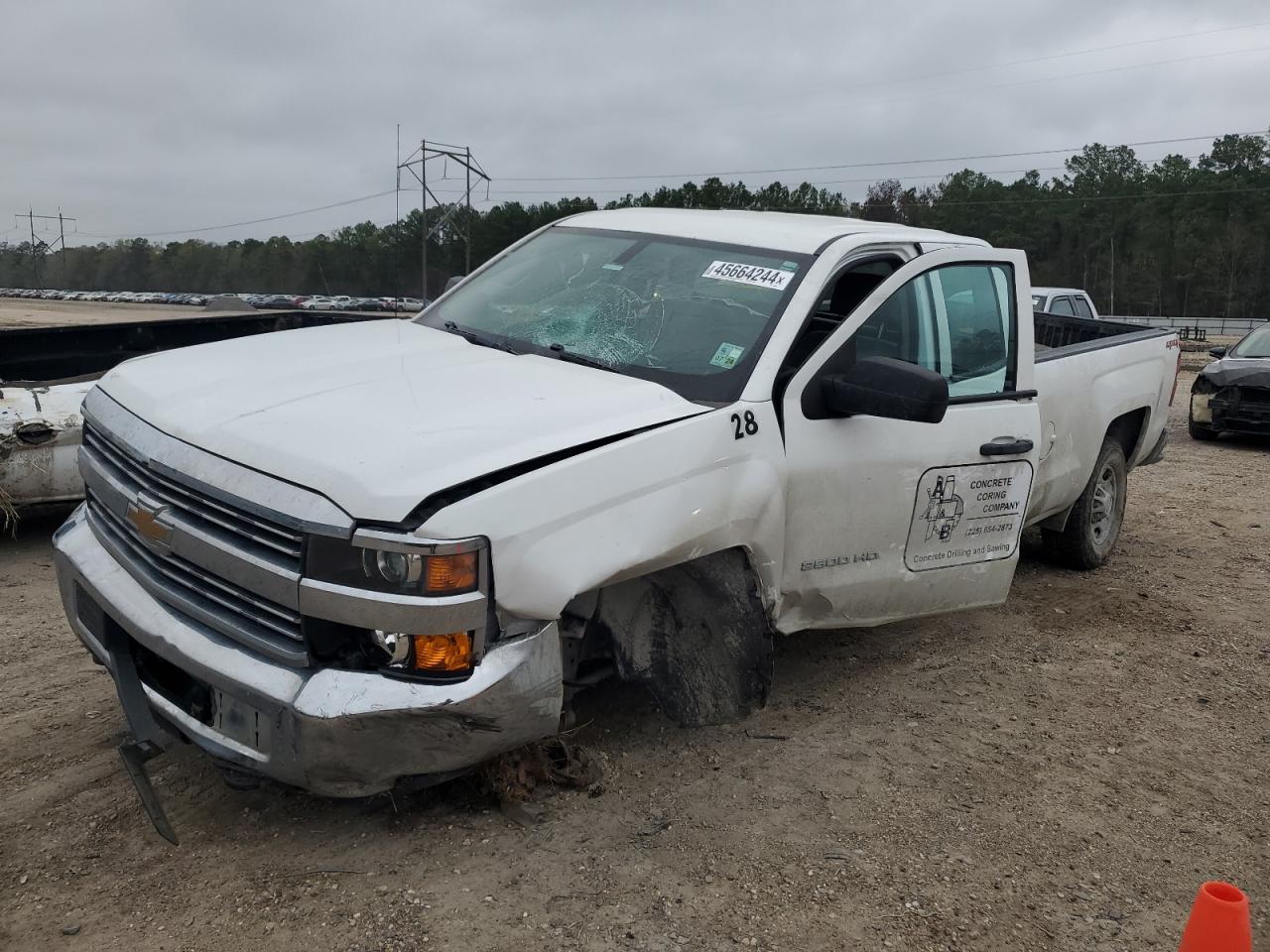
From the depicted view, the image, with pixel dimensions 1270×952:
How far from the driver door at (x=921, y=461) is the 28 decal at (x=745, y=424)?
0.18 meters

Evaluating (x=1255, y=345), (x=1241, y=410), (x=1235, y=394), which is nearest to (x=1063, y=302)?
(x=1255, y=345)

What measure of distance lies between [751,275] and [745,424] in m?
0.79

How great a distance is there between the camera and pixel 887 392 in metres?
3.56

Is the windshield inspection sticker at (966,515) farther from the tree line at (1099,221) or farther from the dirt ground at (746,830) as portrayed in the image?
the tree line at (1099,221)

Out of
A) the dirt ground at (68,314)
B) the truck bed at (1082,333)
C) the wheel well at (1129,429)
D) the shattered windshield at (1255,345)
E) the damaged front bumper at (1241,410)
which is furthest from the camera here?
the dirt ground at (68,314)

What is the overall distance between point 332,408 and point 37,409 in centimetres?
432

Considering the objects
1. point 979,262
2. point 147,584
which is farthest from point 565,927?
point 979,262

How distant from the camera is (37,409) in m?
6.51

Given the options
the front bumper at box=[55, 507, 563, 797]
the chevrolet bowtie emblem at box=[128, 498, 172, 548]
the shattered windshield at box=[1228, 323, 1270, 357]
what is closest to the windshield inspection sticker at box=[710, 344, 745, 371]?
the front bumper at box=[55, 507, 563, 797]

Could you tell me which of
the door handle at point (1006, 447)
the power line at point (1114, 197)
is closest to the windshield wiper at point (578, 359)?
the door handle at point (1006, 447)

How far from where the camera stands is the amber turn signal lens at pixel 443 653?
272 cm

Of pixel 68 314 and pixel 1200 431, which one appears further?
pixel 68 314

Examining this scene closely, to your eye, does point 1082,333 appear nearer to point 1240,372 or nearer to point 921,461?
point 921,461

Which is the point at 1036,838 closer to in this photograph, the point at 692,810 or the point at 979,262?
the point at 692,810
